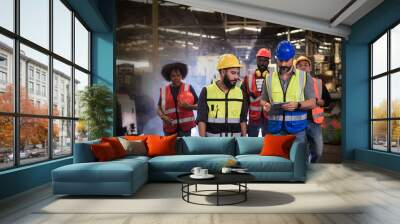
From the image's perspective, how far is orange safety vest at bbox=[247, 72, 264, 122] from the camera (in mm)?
8742

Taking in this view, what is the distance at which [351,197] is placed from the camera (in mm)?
5059

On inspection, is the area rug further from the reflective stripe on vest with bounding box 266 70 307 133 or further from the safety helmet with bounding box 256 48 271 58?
the safety helmet with bounding box 256 48 271 58

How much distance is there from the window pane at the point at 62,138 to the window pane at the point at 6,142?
1438 millimetres

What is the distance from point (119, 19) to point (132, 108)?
78.9 inches

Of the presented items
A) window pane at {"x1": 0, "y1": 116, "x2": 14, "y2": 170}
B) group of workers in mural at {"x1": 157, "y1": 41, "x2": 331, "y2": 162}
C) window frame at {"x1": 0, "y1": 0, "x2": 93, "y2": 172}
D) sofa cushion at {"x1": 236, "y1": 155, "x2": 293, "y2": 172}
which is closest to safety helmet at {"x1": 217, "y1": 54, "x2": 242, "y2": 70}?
group of workers in mural at {"x1": 157, "y1": 41, "x2": 331, "y2": 162}

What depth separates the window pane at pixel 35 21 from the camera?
18.4 ft

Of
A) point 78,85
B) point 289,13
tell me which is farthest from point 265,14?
point 78,85

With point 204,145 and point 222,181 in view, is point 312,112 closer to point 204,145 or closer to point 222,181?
point 204,145

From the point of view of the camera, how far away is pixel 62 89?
7133 millimetres

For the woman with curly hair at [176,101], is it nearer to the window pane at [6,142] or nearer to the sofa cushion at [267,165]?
the sofa cushion at [267,165]

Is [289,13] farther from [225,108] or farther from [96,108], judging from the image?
[96,108]

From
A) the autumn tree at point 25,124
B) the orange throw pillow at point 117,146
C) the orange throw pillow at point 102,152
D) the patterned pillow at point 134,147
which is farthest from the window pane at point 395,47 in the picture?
the autumn tree at point 25,124

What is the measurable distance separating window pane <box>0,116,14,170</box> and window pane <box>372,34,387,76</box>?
7253 mm

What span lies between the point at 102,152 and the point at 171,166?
1040 mm
